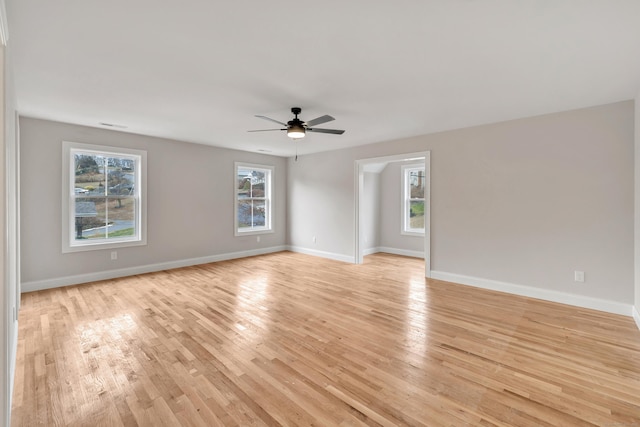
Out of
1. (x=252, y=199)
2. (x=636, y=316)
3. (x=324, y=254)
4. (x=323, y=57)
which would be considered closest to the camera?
(x=323, y=57)

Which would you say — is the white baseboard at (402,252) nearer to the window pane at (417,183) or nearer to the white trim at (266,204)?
the window pane at (417,183)

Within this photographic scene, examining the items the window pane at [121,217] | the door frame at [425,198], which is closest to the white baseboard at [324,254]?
the door frame at [425,198]

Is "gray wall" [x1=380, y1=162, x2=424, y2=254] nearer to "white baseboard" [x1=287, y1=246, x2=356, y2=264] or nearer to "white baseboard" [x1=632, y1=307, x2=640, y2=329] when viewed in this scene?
"white baseboard" [x1=287, y1=246, x2=356, y2=264]

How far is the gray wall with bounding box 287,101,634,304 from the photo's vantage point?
3.51 metres

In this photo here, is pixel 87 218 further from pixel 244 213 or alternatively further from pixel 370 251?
pixel 370 251

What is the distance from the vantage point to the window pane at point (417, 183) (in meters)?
7.22

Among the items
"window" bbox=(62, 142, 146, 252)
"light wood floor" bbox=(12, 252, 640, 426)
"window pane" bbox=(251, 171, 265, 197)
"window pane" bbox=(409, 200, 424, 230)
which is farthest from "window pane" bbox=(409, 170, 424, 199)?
"window" bbox=(62, 142, 146, 252)

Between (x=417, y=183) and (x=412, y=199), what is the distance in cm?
42

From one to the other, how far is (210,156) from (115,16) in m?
4.45

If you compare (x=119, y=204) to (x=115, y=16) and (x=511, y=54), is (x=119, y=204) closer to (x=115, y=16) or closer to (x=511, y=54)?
(x=115, y=16)

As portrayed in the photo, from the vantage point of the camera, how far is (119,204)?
5.15 meters

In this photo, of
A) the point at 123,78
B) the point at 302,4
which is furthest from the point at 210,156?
the point at 302,4

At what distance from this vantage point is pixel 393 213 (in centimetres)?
752

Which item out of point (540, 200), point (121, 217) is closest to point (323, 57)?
point (540, 200)
